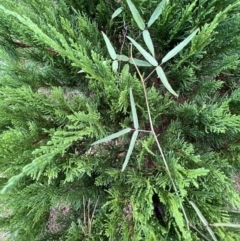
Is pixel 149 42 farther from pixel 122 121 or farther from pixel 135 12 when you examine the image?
pixel 122 121

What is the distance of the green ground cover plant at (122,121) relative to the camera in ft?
2.36

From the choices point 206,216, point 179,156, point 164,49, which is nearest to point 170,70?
point 164,49

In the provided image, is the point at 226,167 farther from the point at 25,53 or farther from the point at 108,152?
the point at 25,53

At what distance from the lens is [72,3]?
35.2 inches

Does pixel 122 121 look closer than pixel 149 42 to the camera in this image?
No

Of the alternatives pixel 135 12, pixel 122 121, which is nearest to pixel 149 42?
pixel 135 12

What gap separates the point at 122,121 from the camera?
0.83 meters

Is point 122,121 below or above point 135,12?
below

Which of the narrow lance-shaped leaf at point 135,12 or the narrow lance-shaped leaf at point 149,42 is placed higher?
the narrow lance-shaped leaf at point 135,12

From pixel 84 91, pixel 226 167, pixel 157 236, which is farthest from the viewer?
pixel 84 91

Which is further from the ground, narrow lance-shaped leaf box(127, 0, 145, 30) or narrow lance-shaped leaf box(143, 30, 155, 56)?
narrow lance-shaped leaf box(127, 0, 145, 30)

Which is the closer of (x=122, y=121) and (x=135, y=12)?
(x=135, y=12)

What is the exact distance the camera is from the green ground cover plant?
2.36ft

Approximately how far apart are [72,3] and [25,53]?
194 millimetres
